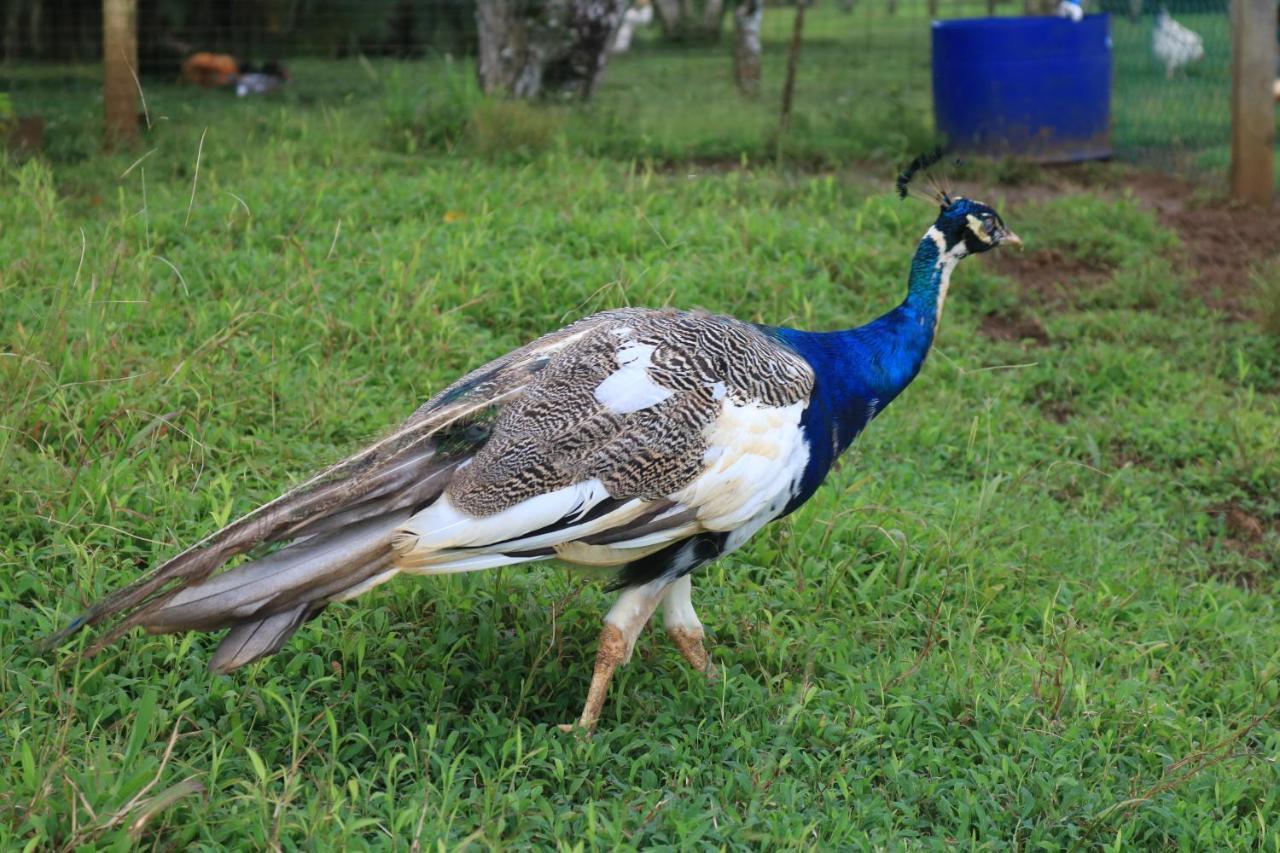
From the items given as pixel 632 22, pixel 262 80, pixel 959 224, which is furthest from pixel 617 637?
pixel 632 22

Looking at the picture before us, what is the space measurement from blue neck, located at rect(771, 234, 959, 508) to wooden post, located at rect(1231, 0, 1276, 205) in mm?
4370

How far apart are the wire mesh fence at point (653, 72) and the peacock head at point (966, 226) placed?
3817 millimetres

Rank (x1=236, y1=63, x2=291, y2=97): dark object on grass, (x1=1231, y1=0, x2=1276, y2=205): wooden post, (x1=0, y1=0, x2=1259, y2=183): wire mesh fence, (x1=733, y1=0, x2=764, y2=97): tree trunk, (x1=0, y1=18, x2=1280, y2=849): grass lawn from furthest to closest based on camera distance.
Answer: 1. (x1=733, y1=0, x2=764, y2=97): tree trunk
2. (x1=236, y1=63, x2=291, y2=97): dark object on grass
3. (x1=0, y1=0, x2=1259, y2=183): wire mesh fence
4. (x1=1231, y1=0, x2=1276, y2=205): wooden post
5. (x1=0, y1=18, x2=1280, y2=849): grass lawn

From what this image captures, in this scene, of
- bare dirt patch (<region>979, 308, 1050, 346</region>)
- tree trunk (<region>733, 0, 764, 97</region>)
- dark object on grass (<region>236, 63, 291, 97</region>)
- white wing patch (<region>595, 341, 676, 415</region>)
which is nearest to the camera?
white wing patch (<region>595, 341, 676, 415</region>)

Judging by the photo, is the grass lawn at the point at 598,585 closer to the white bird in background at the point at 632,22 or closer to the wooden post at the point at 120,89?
the wooden post at the point at 120,89

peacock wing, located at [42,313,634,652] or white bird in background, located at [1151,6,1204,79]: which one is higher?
white bird in background, located at [1151,6,1204,79]

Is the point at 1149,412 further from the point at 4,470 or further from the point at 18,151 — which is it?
the point at 18,151

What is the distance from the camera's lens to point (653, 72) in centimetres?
1127

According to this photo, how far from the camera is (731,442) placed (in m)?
3.28

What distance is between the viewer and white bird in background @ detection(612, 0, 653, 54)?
13294 mm

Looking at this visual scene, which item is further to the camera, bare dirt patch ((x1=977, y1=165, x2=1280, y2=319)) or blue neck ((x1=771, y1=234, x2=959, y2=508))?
bare dirt patch ((x1=977, y1=165, x2=1280, y2=319))

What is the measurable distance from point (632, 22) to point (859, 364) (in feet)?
39.8

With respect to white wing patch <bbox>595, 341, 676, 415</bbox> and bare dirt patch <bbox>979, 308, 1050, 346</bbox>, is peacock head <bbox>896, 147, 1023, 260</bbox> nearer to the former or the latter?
white wing patch <bbox>595, 341, 676, 415</bbox>

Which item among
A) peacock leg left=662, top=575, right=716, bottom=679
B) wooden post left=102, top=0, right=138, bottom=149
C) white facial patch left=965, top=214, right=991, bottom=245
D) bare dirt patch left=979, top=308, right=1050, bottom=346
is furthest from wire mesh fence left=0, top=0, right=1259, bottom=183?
peacock leg left=662, top=575, right=716, bottom=679
